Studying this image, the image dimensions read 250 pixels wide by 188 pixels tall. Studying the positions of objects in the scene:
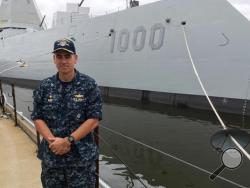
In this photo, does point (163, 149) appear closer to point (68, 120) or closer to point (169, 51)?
point (68, 120)

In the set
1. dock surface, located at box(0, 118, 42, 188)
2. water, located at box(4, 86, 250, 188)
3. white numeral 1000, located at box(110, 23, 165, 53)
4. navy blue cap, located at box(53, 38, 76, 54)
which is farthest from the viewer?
white numeral 1000, located at box(110, 23, 165, 53)

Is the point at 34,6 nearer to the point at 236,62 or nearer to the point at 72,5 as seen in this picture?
the point at 72,5

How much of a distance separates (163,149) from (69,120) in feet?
14.2

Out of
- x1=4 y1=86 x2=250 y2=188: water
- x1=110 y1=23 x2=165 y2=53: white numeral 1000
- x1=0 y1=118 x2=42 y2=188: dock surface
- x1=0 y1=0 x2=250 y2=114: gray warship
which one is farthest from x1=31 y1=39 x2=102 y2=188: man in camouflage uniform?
x1=110 y1=23 x2=165 y2=53: white numeral 1000

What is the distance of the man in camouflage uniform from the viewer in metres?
2.17

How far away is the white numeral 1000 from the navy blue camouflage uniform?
8.84 metres

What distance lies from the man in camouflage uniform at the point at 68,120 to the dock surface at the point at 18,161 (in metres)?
1.37

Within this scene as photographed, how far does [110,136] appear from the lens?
24.2 feet

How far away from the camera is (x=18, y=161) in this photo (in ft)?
14.0

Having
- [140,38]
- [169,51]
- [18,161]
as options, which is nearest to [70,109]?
[18,161]

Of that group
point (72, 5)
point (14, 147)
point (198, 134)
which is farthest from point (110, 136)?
point (72, 5)

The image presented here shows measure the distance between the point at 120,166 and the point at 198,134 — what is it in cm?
245

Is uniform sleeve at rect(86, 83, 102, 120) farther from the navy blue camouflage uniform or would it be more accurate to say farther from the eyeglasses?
the eyeglasses

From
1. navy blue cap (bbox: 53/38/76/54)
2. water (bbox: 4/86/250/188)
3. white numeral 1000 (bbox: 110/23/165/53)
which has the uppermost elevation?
white numeral 1000 (bbox: 110/23/165/53)
